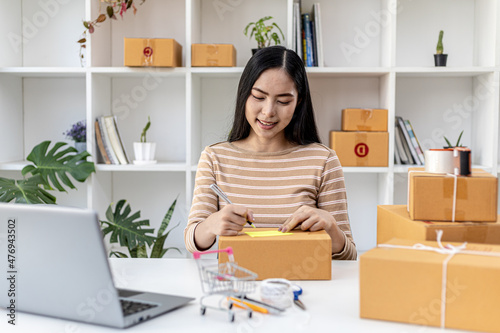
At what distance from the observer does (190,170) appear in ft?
8.64

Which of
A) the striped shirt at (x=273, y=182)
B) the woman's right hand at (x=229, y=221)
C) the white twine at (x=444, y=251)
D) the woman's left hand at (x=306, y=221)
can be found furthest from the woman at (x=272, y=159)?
the white twine at (x=444, y=251)

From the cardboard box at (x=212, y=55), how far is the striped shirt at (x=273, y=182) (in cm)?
84

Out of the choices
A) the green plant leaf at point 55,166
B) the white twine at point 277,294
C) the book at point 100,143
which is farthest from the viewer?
the book at point 100,143

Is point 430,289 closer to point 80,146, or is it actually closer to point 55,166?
point 55,166

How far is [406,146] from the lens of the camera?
8.88ft

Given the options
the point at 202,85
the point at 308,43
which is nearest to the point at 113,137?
the point at 202,85

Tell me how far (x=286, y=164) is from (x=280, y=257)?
25.7 inches

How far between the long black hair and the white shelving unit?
86 centimetres

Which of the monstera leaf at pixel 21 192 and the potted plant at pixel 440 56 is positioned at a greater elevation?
the potted plant at pixel 440 56

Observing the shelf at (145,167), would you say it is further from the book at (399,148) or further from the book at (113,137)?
the book at (399,148)

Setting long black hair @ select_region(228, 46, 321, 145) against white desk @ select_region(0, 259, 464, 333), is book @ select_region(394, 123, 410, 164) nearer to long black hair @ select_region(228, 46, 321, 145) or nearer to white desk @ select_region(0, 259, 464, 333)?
long black hair @ select_region(228, 46, 321, 145)

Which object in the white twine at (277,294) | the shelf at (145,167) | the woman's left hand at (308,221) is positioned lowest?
the white twine at (277,294)

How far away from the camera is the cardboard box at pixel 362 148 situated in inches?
102

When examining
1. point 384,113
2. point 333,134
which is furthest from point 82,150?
point 384,113
